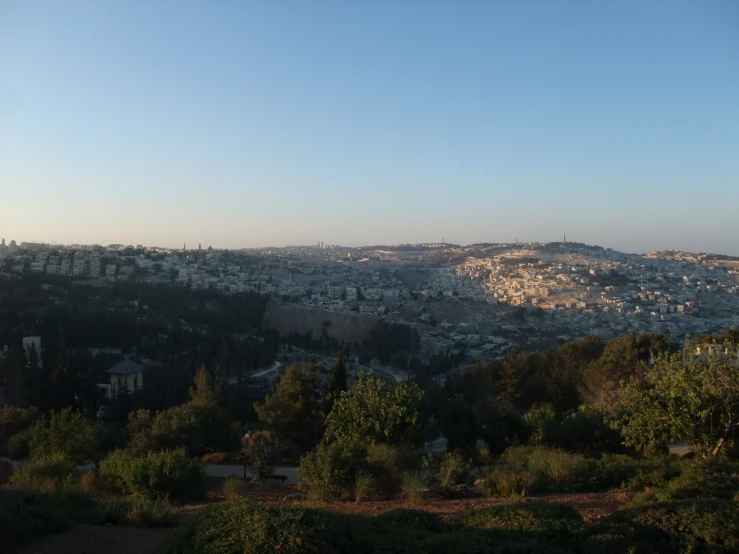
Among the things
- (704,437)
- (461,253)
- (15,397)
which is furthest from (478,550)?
(461,253)

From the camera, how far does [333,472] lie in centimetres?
841

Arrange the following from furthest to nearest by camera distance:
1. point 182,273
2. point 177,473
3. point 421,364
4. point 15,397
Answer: point 182,273 → point 421,364 → point 15,397 → point 177,473

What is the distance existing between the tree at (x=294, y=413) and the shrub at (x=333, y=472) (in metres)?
9.51

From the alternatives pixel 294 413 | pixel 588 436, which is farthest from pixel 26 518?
pixel 294 413

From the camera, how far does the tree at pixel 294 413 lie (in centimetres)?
1806

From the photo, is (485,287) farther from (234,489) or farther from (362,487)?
(362,487)

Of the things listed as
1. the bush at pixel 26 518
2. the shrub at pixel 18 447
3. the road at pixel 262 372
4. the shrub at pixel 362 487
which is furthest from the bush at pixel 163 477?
the road at pixel 262 372

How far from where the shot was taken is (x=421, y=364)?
40000mm

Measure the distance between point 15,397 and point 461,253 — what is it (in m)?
97.1

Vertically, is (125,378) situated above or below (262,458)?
below

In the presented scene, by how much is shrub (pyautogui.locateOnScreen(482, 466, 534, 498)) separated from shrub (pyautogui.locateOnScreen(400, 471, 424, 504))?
102 cm

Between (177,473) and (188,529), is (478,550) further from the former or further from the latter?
(177,473)

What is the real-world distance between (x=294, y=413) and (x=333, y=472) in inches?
392

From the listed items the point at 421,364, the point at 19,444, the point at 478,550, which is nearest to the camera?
the point at 478,550
